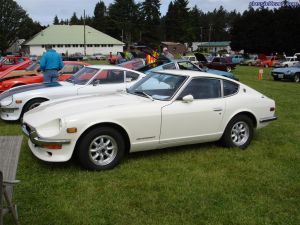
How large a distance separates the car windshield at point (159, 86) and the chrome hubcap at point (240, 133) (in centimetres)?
135

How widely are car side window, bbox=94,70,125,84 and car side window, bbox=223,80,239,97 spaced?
132 inches

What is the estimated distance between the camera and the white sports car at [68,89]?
28.3 ft

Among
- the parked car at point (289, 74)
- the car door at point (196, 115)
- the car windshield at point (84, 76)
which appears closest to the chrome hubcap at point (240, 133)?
the car door at point (196, 115)

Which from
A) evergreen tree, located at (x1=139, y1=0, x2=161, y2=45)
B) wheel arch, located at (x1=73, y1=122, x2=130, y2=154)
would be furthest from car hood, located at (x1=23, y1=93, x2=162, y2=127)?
evergreen tree, located at (x1=139, y1=0, x2=161, y2=45)

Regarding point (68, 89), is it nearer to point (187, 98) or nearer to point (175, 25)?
point (187, 98)

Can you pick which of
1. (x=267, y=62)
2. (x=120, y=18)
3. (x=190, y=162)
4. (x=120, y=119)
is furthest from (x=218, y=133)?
(x=120, y=18)

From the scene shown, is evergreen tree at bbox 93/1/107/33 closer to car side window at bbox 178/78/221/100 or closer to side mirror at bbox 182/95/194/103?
car side window at bbox 178/78/221/100

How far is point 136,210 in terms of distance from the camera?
Answer: 4.36m

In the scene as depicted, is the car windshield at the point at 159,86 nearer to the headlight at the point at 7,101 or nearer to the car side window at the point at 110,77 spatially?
the car side window at the point at 110,77

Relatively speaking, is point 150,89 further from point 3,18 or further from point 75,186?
point 3,18

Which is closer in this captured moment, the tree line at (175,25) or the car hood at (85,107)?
the car hood at (85,107)

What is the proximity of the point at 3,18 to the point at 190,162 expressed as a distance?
9095 cm

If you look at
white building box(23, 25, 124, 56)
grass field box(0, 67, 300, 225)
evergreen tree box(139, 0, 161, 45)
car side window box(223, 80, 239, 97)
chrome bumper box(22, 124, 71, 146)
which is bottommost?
grass field box(0, 67, 300, 225)

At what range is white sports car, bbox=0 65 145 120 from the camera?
862cm
